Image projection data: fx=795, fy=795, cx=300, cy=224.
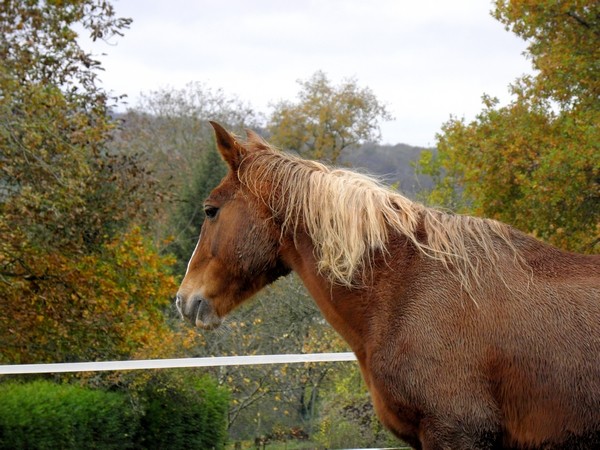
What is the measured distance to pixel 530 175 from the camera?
45.2 feet

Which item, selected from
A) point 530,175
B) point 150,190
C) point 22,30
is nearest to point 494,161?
point 530,175

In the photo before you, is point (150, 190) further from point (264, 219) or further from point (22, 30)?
point (264, 219)

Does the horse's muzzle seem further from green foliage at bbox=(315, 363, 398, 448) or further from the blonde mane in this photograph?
green foliage at bbox=(315, 363, 398, 448)

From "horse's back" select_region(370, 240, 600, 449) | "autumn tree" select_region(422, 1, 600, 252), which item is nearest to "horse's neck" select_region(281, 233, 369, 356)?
"horse's back" select_region(370, 240, 600, 449)

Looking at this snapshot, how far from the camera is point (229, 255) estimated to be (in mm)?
3617

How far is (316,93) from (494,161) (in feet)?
65.7

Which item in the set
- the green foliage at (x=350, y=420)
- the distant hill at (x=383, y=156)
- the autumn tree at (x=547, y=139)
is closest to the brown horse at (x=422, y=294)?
the green foliage at (x=350, y=420)

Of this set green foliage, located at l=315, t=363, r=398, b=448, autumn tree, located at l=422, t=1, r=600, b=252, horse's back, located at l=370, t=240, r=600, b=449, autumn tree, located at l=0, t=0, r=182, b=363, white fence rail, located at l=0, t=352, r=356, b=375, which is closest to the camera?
horse's back, located at l=370, t=240, r=600, b=449

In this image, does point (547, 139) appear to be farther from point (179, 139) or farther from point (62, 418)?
point (179, 139)

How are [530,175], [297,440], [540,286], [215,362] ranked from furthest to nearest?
[530,175] < [297,440] < [215,362] < [540,286]

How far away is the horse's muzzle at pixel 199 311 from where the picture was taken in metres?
3.64

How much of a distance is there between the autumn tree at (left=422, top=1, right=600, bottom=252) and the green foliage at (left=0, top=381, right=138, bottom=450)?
780 centimetres

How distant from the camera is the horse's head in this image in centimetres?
361

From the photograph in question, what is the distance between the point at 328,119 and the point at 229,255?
28.9 metres
